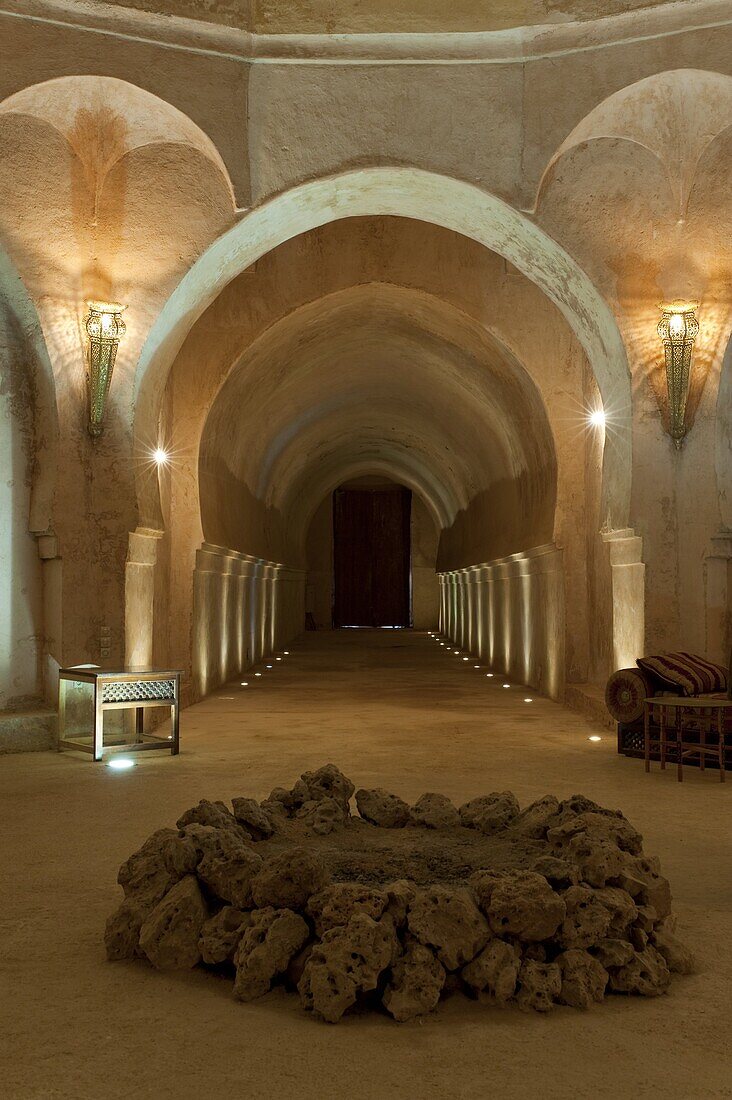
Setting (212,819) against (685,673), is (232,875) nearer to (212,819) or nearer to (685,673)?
(212,819)

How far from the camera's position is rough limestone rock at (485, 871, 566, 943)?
3.78m

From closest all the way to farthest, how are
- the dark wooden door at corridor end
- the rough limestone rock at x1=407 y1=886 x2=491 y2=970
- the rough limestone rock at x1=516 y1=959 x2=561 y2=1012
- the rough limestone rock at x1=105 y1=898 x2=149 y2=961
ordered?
the rough limestone rock at x1=516 y1=959 x2=561 y2=1012 < the rough limestone rock at x1=407 y1=886 x2=491 y2=970 < the rough limestone rock at x1=105 y1=898 x2=149 y2=961 < the dark wooden door at corridor end

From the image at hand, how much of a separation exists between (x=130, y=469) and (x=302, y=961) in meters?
6.75

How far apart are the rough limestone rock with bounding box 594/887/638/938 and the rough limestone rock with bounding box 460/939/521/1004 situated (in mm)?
408

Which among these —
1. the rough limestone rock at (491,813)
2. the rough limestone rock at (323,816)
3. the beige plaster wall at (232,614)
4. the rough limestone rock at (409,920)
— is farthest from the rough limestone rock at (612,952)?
the beige plaster wall at (232,614)

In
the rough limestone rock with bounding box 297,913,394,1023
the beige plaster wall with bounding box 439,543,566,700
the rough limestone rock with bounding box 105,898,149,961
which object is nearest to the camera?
the rough limestone rock with bounding box 297,913,394,1023

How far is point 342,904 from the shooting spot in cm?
379

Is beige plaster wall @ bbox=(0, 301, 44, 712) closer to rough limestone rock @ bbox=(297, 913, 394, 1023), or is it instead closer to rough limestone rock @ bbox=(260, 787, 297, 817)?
rough limestone rock @ bbox=(260, 787, 297, 817)

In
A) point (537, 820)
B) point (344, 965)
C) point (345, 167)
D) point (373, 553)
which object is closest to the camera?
point (344, 965)

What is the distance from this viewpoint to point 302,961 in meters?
3.76

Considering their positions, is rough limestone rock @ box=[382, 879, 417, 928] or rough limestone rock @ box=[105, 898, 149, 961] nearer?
rough limestone rock @ box=[382, 879, 417, 928]

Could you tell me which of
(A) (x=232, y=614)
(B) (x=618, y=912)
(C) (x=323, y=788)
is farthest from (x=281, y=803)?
(A) (x=232, y=614)

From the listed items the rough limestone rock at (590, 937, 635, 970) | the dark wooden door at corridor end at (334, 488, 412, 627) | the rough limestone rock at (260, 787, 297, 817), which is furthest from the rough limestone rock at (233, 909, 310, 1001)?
the dark wooden door at corridor end at (334, 488, 412, 627)

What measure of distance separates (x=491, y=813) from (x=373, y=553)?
102 ft
